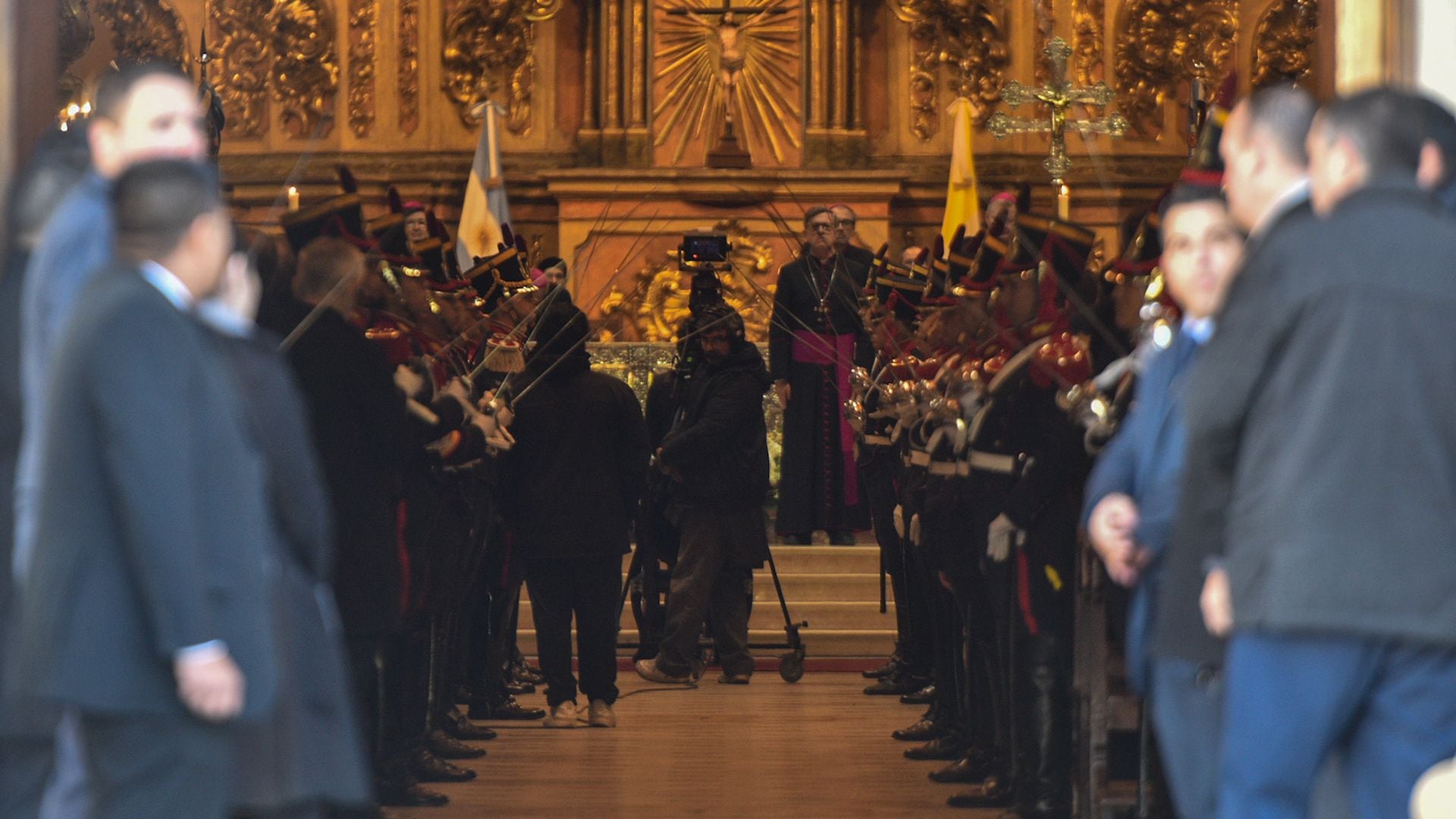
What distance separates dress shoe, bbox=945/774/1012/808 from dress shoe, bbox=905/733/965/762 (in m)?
0.98

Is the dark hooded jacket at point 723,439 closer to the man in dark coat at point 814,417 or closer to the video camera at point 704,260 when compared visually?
the video camera at point 704,260

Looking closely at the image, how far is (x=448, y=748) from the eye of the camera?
8789 mm

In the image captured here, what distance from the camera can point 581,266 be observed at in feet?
50.1

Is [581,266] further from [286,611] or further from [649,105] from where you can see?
[286,611]

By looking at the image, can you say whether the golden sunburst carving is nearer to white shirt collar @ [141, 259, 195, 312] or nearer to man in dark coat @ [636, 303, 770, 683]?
man in dark coat @ [636, 303, 770, 683]

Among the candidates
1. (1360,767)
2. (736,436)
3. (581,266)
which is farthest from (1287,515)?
(581,266)

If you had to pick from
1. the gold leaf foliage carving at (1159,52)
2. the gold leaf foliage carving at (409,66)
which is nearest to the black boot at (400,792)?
the gold leaf foliage carving at (409,66)

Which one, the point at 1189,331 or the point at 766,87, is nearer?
the point at 1189,331

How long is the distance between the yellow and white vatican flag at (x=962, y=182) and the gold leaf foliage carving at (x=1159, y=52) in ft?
5.64

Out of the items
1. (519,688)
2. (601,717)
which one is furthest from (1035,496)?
(519,688)

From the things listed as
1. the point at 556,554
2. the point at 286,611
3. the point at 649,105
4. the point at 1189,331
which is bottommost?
the point at 556,554

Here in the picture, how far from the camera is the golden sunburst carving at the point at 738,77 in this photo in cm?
1638

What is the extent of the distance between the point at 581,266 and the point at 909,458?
23.1ft

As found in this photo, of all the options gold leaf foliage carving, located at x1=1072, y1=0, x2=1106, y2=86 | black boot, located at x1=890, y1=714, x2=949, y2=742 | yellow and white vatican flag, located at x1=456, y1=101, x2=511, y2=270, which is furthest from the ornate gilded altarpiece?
black boot, located at x1=890, y1=714, x2=949, y2=742
